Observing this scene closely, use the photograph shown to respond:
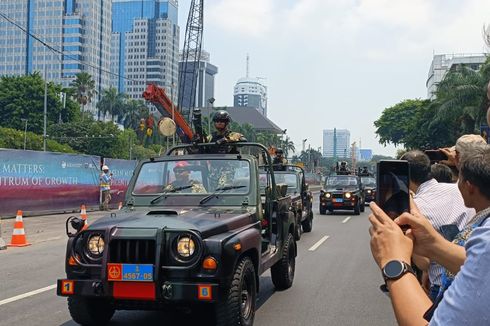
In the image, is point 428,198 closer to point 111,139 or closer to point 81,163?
point 81,163

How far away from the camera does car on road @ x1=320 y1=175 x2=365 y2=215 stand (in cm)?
2227

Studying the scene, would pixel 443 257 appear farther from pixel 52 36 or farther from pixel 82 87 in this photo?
pixel 52 36

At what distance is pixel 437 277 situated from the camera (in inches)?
129

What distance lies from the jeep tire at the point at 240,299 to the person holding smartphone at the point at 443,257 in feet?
8.77

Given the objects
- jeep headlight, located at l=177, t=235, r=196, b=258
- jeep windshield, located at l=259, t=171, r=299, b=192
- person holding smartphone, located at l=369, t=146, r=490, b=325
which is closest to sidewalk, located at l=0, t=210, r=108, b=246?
jeep windshield, located at l=259, t=171, r=299, b=192

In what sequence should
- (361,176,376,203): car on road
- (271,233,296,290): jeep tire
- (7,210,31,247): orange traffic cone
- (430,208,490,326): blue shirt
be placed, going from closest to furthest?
(430,208,490,326): blue shirt < (271,233,296,290): jeep tire < (7,210,31,247): orange traffic cone < (361,176,376,203): car on road

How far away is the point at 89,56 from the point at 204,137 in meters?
167

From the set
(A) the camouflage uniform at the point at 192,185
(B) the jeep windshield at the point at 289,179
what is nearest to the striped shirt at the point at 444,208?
(A) the camouflage uniform at the point at 192,185

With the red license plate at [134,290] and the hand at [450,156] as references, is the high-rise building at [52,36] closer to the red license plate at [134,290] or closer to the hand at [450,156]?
the red license plate at [134,290]

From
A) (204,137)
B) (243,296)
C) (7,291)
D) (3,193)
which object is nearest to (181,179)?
(204,137)

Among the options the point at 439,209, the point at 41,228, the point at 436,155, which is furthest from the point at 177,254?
the point at 41,228

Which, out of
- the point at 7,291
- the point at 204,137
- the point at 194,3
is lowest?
the point at 7,291

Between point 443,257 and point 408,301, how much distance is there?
1.64 feet

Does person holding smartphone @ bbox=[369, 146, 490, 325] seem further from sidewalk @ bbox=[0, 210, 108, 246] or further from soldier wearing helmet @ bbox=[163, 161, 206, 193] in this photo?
sidewalk @ bbox=[0, 210, 108, 246]
